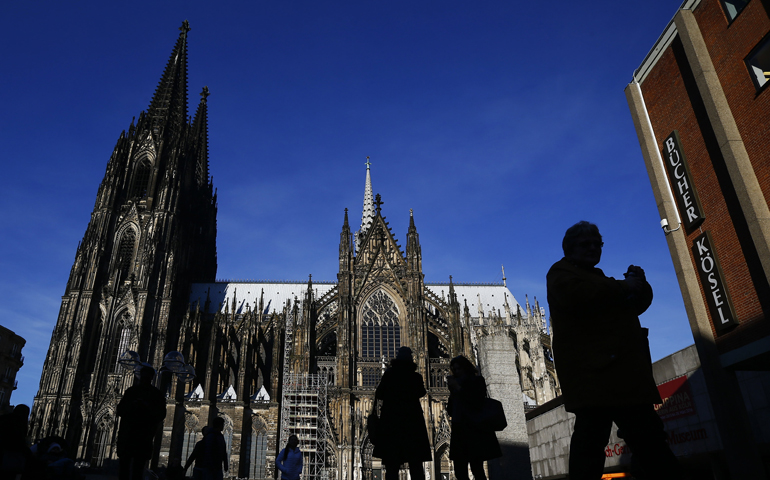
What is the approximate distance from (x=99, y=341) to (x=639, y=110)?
112 ft

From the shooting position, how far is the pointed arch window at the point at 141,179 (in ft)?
139

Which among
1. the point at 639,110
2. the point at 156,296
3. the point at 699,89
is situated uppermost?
the point at 156,296

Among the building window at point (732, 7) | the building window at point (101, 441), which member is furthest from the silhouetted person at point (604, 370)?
the building window at point (101, 441)

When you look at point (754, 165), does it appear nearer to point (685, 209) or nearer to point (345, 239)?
point (685, 209)

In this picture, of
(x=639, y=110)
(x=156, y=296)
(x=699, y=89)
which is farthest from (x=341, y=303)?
(x=699, y=89)

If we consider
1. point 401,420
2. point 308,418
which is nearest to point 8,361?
point 308,418

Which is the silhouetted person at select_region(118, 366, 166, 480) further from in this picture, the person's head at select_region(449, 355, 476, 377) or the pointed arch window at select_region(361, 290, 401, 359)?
the pointed arch window at select_region(361, 290, 401, 359)

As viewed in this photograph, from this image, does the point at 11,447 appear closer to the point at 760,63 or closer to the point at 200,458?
the point at 200,458

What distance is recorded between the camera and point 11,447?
19.4 feet

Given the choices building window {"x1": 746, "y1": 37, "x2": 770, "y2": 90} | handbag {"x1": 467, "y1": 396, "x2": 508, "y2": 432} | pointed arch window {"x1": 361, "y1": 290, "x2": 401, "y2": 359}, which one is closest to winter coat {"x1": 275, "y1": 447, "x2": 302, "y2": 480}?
handbag {"x1": 467, "y1": 396, "x2": 508, "y2": 432}

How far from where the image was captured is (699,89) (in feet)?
45.0

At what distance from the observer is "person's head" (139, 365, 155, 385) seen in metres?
6.88

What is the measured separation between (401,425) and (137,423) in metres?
3.39

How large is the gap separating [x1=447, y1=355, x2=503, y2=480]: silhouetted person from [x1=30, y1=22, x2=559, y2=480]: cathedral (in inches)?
909
